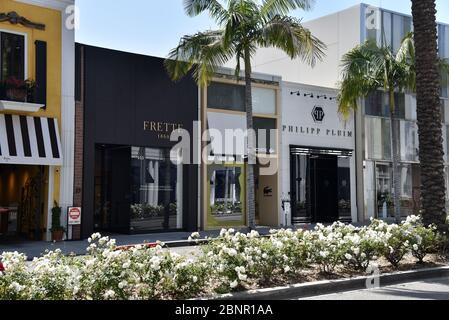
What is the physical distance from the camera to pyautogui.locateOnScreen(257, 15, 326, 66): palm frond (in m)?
15.9

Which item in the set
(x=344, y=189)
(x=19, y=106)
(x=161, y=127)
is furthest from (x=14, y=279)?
(x=344, y=189)

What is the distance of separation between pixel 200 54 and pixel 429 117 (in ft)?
25.1

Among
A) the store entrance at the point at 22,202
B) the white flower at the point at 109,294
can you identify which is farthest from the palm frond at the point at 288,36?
the white flower at the point at 109,294

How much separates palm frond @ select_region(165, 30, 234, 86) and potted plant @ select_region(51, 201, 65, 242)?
551 centimetres

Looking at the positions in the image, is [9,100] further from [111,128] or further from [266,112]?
[266,112]

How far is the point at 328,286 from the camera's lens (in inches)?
329

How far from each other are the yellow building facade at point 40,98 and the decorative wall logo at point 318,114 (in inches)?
423

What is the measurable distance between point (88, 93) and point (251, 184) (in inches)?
236

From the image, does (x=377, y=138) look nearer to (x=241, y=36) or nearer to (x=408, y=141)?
(x=408, y=141)

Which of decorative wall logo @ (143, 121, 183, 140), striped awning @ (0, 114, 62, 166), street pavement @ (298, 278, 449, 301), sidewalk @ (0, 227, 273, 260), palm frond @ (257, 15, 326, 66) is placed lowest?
street pavement @ (298, 278, 449, 301)

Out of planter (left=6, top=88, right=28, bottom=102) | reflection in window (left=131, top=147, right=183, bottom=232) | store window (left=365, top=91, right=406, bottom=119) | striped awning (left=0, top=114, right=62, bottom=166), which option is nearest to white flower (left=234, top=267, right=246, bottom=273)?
striped awning (left=0, top=114, right=62, bottom=166)

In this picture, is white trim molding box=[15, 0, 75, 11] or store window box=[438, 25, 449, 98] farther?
store window box=[438, 25, 449, 98]

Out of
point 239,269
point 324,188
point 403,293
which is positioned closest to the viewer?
point 239,269

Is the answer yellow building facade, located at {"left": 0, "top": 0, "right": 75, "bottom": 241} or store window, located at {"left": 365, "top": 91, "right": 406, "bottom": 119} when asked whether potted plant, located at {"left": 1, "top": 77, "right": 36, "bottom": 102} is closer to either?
yellow building facade, located at {"left": 0, "top": 0, "right": 75, "bottom": 241}
